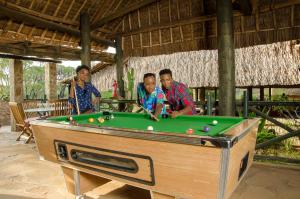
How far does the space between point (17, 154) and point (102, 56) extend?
15.3 ft

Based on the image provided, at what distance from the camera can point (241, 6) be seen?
15.2 feet

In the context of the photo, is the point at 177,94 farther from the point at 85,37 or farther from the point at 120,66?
the point at 120,66

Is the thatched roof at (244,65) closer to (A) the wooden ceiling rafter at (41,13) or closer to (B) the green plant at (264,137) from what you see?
(B) the green plant at (264,137)

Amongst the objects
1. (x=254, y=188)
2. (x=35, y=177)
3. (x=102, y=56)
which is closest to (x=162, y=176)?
(x=254, y=188)

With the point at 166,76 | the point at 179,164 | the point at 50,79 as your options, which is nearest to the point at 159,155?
the point at 179,164

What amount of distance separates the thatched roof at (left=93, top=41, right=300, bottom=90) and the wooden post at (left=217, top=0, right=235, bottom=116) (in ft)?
7.50

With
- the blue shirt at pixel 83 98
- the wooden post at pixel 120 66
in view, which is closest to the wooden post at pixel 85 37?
the wooden post at pixel 120 66

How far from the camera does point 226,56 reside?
3963 millimetres

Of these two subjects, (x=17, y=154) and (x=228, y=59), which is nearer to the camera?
(x=228, y=59)

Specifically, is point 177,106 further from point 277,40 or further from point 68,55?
point 68,55

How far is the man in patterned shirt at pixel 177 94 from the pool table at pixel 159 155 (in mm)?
672

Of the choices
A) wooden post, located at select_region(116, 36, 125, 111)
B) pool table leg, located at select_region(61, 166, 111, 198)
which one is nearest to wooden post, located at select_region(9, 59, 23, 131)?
wooden post, located at select_region(116, 36, 125, 111)

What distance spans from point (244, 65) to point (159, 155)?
17.1ft

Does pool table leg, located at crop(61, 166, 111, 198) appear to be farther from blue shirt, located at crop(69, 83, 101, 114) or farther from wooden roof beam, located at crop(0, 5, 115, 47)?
wooden roof beam, located at crop(0, 5, 115, 47)
